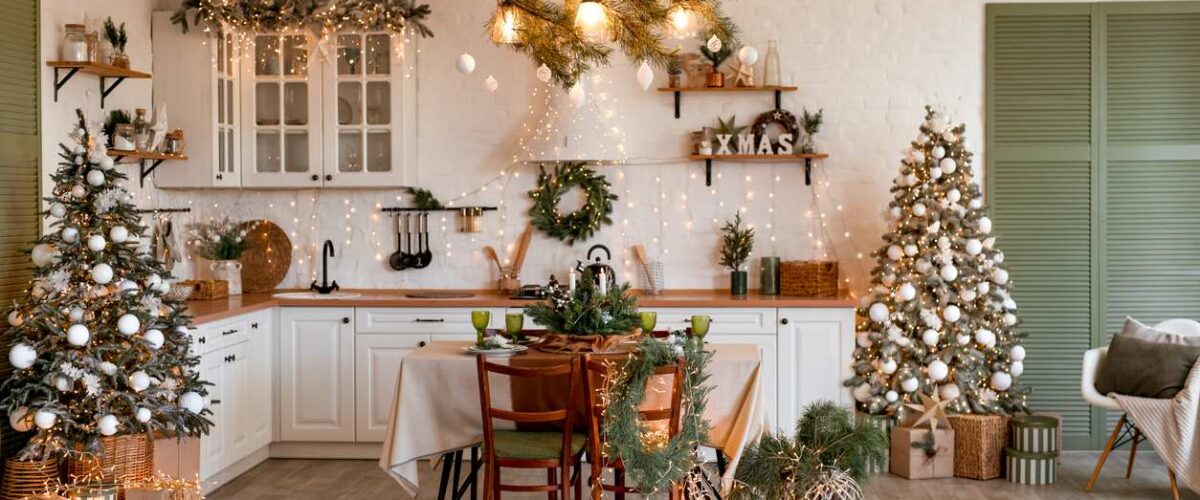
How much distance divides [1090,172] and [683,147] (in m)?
2.22

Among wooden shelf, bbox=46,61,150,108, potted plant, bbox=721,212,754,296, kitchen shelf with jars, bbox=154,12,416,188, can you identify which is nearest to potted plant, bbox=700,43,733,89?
potted plant, bbox=721,212,754,296

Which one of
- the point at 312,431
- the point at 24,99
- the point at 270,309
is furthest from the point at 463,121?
the point at 24,99

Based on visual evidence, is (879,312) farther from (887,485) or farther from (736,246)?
(736,246)

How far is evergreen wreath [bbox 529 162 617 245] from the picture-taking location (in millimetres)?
6680

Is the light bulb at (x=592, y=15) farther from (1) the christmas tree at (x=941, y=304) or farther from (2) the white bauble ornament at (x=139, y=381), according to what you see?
(1) the christmas tree at (x=941, y=304)

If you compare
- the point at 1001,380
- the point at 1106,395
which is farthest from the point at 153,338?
the point at 1106,395

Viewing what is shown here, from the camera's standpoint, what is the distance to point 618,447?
3.96 meters

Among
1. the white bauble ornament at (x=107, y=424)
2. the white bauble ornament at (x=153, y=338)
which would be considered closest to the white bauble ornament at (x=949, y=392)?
the white bauble ornament at (x=153, y=338)

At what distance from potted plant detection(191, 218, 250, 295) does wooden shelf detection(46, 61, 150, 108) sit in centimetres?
107

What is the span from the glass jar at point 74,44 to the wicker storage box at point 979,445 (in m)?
4.53

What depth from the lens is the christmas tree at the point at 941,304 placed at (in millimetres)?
5902

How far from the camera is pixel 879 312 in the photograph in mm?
5875

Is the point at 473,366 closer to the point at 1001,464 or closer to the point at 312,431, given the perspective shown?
the point at 312,431

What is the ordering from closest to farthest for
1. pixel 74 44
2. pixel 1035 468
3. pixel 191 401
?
pixel 191 401, pixel 74 44, pixel 1035 468
